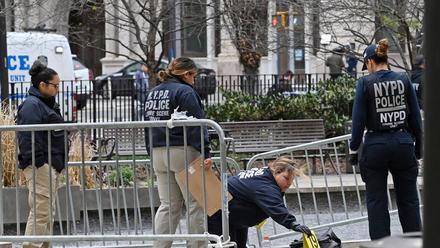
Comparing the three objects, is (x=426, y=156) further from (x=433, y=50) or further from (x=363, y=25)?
(x=363, y=25)

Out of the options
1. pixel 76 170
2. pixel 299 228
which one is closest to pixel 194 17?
pixel 76 170

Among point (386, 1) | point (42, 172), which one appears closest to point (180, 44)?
point (386, 1)

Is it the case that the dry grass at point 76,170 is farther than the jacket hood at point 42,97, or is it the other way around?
the dry grass at point 76,170

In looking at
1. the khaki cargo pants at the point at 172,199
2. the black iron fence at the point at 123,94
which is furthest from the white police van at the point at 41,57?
the khaki cargo pants at the point at 172,199

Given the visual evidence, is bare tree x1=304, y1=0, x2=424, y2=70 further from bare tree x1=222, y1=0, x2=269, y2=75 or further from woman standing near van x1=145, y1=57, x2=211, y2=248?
woman standing near van x1=145, y1=57, x2=211, y2=248

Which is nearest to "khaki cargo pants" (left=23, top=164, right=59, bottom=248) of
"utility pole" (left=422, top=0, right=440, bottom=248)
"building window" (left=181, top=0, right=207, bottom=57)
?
"utility pole" (left=422, top=0, right=440, bottom=248)

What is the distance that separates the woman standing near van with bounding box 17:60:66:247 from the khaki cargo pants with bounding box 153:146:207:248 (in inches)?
33.2

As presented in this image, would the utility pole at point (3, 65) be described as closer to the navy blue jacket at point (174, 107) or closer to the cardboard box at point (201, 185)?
the navy blue jacket at point (174, 107)

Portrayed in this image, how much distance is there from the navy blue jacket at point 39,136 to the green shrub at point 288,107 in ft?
27.5

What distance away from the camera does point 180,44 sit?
126ft

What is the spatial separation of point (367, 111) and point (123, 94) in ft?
36.4

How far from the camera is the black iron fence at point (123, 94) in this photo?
1748 cm

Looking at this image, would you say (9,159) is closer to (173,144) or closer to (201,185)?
(173,144)

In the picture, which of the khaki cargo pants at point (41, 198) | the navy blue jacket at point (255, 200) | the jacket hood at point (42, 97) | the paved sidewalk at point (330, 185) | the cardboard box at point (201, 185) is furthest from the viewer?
the paved sidewalk at point (330, 185)
